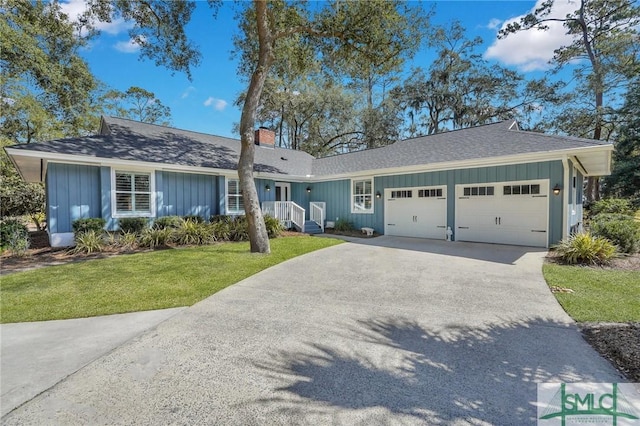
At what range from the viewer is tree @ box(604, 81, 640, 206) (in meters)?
17.0

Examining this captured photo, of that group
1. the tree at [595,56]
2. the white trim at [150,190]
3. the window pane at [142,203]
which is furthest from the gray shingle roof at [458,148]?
the tree at [595,56]

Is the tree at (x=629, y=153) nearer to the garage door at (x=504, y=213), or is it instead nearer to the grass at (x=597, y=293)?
the garage door at (x=504, y=213)

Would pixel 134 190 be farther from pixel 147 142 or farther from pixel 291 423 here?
pixel 291 423

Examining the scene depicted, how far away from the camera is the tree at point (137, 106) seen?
25.7 meters

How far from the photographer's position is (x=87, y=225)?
892 centimetres

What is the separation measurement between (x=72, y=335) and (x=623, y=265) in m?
10.8

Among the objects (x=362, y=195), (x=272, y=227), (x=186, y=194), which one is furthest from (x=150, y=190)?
(x=362, y=195)

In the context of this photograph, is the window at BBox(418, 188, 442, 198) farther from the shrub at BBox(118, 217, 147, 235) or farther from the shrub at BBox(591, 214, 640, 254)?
the shrub at BBox(118, 217, 147, 235)

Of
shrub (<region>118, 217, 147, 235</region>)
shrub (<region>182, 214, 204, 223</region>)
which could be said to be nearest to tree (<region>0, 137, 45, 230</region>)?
shrub (<region>118, 217, 147, 235</region>)

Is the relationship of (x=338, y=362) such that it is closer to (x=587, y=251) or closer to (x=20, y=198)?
(x=587, y=251)

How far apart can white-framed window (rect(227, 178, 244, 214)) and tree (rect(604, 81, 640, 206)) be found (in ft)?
71.2

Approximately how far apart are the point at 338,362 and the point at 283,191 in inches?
501

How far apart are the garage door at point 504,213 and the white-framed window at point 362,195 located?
385 centimetres

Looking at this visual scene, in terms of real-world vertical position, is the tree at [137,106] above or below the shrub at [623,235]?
above
